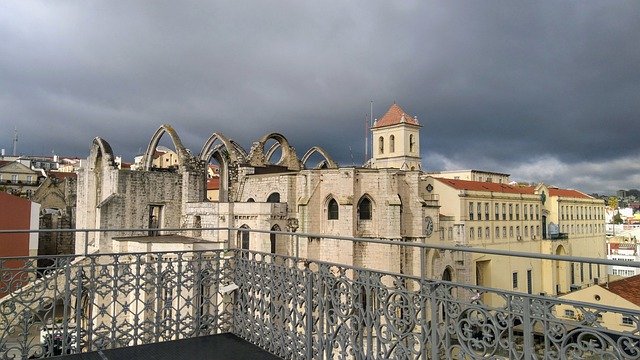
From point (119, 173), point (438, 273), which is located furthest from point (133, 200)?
point (438, 273)

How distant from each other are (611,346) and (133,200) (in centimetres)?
2747

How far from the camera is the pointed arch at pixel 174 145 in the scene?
97.0 feet

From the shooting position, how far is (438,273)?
32.3m

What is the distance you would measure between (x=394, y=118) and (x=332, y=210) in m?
36.2

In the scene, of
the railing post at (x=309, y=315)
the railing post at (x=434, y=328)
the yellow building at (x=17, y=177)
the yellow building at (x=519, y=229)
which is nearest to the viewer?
the railing post at (x=434, y=328)

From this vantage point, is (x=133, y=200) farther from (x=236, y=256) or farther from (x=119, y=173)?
(x=236, y=256)

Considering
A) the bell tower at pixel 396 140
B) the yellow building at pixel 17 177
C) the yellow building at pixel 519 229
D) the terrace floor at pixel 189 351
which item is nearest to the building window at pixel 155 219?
the yellow building at pixel 519 229

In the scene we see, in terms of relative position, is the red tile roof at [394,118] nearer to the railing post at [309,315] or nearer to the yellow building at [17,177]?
the yellow building at [17,177]

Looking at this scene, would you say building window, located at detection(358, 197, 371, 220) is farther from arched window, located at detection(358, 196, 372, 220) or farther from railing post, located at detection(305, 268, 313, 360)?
railing post, located at detection(305, 268, 313, 360)

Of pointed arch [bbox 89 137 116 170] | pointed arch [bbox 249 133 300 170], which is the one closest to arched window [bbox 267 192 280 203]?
pointed arch [bbox 249 133 300 170]

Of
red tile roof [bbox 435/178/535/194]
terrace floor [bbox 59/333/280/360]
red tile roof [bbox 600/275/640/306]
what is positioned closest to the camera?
terrace floor [bbox 59/333/280/360]

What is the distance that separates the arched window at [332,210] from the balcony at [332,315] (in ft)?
63.8

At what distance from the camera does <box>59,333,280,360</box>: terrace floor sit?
6.09 meters

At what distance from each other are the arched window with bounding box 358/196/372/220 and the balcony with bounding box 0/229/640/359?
63.1ft
